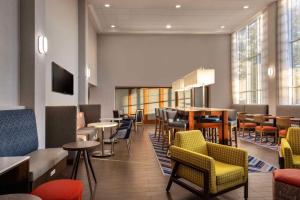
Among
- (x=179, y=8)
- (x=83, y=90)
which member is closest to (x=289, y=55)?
(x=179, y=8)

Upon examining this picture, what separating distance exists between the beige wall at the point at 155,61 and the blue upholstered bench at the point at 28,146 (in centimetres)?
833

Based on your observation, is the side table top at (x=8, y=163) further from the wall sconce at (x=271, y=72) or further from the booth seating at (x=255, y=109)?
the booth seating at (x=255, y=109)

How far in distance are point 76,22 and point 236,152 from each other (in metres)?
6.76

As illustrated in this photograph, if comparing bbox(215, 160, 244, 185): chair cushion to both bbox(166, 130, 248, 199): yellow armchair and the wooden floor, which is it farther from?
the wooden floor

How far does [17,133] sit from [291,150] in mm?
3600

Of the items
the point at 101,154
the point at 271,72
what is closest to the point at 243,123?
the point at 271,72

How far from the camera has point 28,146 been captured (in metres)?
3.29

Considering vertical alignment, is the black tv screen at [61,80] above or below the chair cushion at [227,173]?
above

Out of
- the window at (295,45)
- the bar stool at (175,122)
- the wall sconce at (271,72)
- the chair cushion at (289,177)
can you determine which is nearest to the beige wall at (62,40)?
the bar stool at (175,122)

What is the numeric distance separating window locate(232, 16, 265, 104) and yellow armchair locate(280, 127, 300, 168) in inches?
253

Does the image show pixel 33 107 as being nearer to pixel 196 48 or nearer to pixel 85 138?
pixel 85 138

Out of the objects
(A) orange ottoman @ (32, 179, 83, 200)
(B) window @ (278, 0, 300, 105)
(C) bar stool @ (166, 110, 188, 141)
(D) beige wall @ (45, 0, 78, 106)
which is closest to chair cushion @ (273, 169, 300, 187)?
(A) orange ottoman @ (32, 179, 83, 200)

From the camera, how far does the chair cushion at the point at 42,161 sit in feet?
8.35

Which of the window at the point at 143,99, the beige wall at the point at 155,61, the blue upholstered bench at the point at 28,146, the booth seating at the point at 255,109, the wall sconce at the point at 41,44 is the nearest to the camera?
the blue upholstered bench at the point at 28,146
